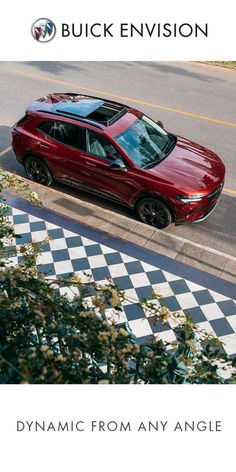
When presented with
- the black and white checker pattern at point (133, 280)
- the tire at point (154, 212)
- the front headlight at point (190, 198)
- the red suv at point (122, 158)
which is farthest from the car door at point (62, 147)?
the front headlight at point (190, 198)

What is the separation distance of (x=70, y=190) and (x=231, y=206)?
3159mm

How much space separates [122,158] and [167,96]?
20.5 feet

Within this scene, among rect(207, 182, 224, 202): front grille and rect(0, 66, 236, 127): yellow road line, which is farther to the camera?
rect(0, 66, 236, 127): yellow road line

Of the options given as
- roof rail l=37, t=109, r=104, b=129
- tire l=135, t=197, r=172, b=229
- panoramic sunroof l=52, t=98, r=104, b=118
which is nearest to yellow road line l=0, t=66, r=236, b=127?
panoramic sunroof l=52, t=98, r=104, b=118

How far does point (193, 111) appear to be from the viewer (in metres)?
11.8

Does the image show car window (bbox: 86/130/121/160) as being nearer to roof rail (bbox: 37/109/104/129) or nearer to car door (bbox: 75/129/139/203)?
car door (bbox: 75/129/139/203)

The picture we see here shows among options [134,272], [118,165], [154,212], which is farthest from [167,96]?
[134,272]

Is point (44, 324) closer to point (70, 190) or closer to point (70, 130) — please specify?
point (70, 130)

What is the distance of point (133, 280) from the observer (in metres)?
6.54

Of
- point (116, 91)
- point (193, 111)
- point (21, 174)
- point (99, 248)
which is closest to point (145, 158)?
point (99, 248)

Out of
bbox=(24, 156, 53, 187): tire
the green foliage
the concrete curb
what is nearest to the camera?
the green foliage

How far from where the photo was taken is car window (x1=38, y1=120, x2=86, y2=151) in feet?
25.2

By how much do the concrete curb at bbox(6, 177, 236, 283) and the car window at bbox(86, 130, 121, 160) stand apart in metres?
1.01
